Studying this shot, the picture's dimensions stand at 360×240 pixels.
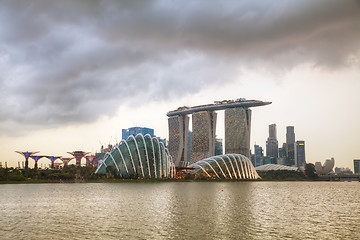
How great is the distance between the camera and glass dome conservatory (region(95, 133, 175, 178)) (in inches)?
4747

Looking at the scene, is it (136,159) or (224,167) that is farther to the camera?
(224,167)

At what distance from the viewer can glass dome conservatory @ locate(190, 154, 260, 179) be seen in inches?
6161

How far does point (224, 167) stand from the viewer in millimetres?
160125

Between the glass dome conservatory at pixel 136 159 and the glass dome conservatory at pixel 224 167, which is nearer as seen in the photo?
the glass dome conservatory at pixel 136 159

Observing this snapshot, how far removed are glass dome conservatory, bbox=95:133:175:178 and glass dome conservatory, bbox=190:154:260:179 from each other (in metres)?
31.8

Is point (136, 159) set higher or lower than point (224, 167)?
higher

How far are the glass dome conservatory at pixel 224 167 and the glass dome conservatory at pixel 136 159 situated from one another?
3176 cm

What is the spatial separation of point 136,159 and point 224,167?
53.2 m

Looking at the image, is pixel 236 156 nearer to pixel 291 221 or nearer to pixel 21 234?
pixel 291 221

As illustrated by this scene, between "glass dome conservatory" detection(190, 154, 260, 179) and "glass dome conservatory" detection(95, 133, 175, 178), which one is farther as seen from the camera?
"glass dome conservatory" detection(190, 154, 260, 179)

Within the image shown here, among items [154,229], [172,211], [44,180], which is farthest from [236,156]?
[154,229]

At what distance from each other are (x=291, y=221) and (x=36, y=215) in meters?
24.5

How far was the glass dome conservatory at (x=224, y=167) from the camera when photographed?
513 ft

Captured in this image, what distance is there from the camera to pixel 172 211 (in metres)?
37.3
